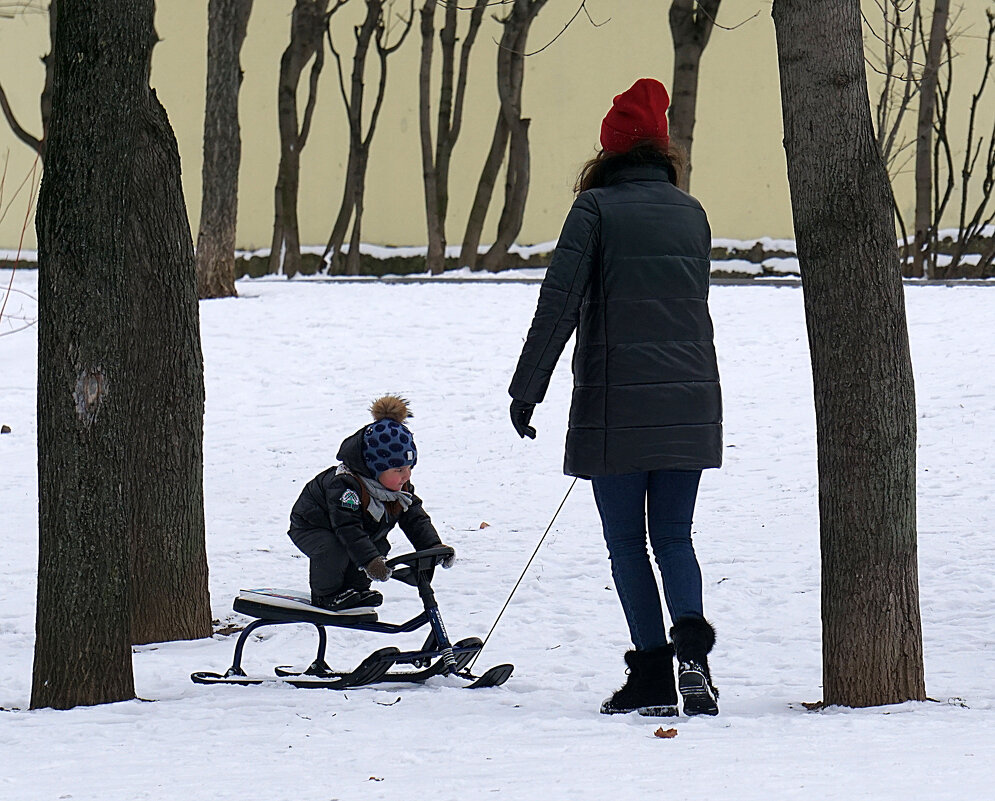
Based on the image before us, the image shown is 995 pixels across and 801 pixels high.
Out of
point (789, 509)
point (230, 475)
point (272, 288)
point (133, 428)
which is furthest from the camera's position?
point (272, 288)

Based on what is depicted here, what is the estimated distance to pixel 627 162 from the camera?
4.08m

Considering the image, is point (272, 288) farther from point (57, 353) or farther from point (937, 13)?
point (57, 353)

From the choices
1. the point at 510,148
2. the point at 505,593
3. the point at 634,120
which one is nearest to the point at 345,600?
the point at 505,593

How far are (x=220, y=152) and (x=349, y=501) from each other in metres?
10.0

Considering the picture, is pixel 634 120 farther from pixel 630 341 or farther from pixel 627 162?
pixel 630 341

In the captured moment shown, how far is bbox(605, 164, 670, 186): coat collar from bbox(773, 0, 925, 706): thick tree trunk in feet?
1.42

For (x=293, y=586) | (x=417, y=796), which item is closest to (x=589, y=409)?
(x=417, y=796)

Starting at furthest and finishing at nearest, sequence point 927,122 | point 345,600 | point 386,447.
→ point 927,122, point 345,600, point 386,447

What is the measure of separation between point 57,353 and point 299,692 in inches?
54.1

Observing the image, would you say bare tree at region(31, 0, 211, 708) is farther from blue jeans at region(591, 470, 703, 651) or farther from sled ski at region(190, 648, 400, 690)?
blue jeans at region(591, 470, 703, 651)

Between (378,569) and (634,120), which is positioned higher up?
(634,120)

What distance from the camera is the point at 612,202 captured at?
156 inches

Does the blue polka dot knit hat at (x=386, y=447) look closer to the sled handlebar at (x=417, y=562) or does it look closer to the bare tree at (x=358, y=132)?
the sled handlebar at (x=417, y=562)

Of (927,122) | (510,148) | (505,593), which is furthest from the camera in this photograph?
(510,148)
